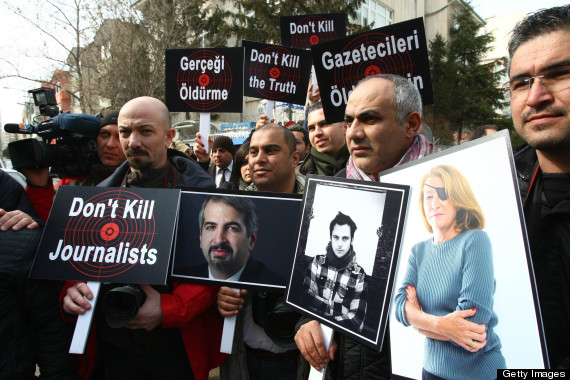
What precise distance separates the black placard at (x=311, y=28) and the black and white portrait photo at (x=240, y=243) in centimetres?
434

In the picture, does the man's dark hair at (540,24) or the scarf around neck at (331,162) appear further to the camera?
the scarf around neck at (331,162)

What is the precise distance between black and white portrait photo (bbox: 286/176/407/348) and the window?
2411cm

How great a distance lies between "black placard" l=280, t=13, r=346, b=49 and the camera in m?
5.39

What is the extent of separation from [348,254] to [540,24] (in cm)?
98

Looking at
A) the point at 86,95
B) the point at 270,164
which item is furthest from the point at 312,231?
the point at 86,95

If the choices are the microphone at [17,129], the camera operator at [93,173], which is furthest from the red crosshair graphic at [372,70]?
the microphone at [17,129]

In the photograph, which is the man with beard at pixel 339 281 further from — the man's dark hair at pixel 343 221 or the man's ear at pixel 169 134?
the man's ear at pixel 169 134

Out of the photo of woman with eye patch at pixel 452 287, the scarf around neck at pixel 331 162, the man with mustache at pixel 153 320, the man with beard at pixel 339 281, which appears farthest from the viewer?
the scarf around neck at pixel 331 162

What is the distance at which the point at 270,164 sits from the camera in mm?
Answer: 2379

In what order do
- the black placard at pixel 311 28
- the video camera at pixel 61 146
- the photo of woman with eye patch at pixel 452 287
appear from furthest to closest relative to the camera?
the black placard at pixel 311 28 → the video camera at pixel 61 146 → the photo of woman with eye patch at pixel 452 287

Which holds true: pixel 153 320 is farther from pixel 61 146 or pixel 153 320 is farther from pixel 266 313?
pixel 61 146

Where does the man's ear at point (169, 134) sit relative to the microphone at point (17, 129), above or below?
below

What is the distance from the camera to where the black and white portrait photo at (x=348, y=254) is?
3.74ft

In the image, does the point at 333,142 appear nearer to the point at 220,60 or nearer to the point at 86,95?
the point at 220,60
